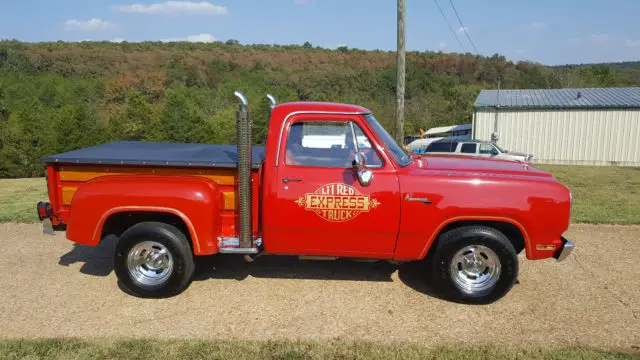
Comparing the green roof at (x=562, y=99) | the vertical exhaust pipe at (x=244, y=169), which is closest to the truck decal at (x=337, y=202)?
the vertical exhaust pipe at (x=244, y=169)

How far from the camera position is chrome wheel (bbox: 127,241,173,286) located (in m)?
4.66

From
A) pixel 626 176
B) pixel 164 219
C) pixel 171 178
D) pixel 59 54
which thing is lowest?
pixel 626 176

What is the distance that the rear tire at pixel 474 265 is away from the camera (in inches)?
175

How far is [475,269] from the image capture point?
4656mm

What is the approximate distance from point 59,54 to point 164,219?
79148mm

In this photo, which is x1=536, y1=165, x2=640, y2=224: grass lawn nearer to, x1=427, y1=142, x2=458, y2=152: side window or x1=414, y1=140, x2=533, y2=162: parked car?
x1=414, y1=140, x2=533, y2=162: parked car

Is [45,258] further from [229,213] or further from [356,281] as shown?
[356,281]

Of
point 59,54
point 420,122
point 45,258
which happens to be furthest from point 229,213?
point 59,54

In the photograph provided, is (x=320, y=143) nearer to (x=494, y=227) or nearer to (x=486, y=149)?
(x=494, y=227)

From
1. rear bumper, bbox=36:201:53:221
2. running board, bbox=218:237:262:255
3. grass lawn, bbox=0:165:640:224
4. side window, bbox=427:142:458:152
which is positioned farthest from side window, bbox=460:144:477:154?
rear bumper, bbox=36:201:53:221

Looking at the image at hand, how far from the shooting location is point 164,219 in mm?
4793

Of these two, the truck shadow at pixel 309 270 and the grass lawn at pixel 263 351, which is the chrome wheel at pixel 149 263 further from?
the grass lawn at pixel 263 351

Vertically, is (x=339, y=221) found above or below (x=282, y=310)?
above

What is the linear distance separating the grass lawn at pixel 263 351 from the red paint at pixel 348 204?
41.2 inches
